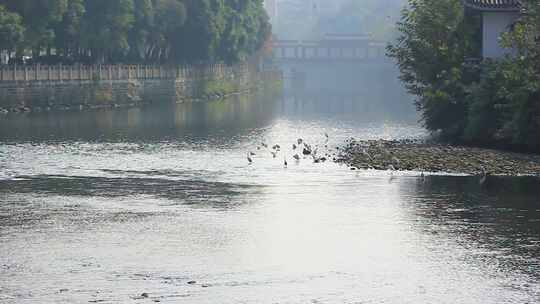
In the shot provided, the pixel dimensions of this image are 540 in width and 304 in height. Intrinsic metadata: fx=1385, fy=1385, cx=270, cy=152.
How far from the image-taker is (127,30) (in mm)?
120375

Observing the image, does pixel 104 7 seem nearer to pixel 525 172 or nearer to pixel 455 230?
pixel 525 172

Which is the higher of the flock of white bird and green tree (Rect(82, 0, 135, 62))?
green tree (Rect(82, 0, 135, 62))

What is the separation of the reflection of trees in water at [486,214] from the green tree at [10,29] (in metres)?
51.2

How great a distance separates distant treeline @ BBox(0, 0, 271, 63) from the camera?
343 ft

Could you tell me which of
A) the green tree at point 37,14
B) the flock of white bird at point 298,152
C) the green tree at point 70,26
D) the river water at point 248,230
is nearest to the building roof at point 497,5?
the flock of white bird at point 298,152

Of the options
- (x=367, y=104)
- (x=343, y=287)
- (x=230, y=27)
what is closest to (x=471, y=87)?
(x=343, y=287)

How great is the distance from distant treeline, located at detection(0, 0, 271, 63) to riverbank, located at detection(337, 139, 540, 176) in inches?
1643

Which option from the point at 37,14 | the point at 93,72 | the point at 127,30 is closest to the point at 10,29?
the point at 37,14

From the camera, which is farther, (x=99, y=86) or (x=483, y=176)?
(x=99, y=86)

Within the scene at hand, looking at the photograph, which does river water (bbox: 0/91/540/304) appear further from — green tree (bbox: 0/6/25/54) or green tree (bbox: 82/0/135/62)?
green tree (bbox: 82/0/135/62)

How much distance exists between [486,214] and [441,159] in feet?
48.8

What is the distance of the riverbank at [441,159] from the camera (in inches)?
2240

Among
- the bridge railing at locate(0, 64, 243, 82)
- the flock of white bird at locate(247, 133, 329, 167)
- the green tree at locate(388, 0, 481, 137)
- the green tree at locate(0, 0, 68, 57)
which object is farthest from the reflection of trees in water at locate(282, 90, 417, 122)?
the flock of white bird at locate(247, 133, 329, 167)

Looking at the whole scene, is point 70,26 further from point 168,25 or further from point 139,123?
point 168,25
